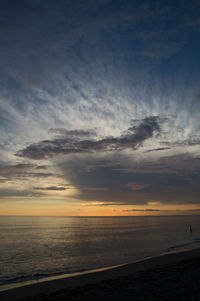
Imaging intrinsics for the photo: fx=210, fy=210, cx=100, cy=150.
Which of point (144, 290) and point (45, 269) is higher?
point (144, 290)

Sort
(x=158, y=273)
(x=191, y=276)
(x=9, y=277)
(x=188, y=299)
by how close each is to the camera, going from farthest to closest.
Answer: (x=9, y=277) < (x=158, y=273) < (x=191, y=276) < (x=188, y=299)

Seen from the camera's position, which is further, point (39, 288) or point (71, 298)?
point (39, 288)

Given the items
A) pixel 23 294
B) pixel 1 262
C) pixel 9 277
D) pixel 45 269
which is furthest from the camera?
pixel 1 262

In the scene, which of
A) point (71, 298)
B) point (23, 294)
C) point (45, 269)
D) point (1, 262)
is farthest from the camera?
point (1, 262)

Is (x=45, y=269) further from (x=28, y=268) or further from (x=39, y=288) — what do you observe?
(x=39, y=288)

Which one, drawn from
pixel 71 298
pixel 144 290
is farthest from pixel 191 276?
pixel 71 298

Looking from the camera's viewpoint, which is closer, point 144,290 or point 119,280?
point 144,290

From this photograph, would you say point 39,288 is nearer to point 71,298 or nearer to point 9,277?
point 71,298

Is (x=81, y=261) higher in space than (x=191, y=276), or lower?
lower

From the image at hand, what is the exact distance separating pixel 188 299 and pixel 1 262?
27524mm

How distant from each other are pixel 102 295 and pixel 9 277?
13.8 meters

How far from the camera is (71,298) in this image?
1234cm

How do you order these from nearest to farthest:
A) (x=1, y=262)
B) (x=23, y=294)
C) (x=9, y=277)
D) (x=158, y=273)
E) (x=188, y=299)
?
(x=188, y=299) → (x=23, y=294) → (x=158, y=273) → (x=9, y=277) → (x=1, y=262)

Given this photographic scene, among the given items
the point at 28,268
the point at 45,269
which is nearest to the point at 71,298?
the point at 45,269
